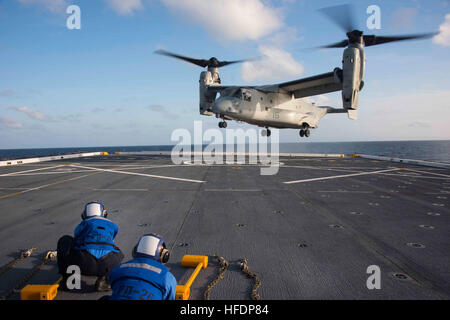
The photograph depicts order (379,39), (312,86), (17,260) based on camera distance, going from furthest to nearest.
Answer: (312,86), (379,39), (17,260)

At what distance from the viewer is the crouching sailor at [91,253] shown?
4.34 m

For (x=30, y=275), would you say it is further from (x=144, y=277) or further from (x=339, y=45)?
(x=339, y=45)

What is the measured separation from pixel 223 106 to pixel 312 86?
9.43 metres

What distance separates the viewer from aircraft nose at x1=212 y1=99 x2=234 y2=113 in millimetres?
23078

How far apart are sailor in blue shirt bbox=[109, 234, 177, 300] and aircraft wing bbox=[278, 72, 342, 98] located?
2367 cm

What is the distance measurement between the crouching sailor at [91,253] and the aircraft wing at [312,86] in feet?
76.3

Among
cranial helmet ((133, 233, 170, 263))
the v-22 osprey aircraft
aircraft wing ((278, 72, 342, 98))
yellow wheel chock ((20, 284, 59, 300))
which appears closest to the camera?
cranial helmet ((133, 233, 170, 263))

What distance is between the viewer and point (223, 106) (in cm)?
2308

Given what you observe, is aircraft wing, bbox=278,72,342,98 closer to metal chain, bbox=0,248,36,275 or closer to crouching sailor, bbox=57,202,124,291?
crouching sailor, bbox=57,202,124,291

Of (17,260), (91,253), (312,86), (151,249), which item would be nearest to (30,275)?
(17,260)

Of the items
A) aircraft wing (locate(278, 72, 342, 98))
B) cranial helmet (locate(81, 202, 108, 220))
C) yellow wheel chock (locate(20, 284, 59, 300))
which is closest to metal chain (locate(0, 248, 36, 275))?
yellow wheel chock (locate(20, 284, 59, 300))

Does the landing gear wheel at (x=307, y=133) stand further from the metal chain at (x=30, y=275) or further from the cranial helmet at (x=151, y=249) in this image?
the cranial helmet at (x=151, y=249)

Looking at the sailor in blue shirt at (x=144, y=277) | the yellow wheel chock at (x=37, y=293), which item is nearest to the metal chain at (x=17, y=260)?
the yellow wheel chock at (x=37, y=293)
